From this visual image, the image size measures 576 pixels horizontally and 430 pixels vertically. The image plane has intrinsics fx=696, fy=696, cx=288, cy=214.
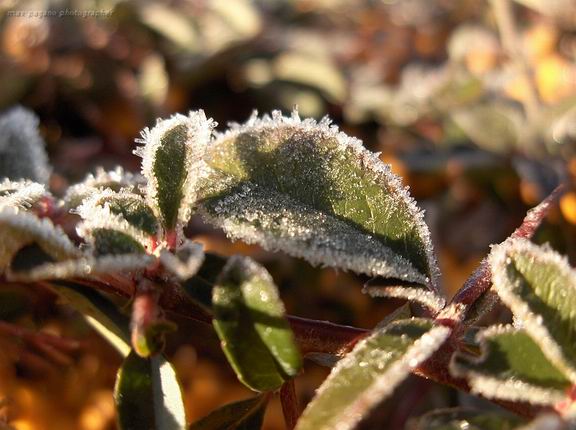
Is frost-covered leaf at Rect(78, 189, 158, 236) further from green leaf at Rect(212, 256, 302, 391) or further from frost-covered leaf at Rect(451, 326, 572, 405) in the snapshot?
frost-covered leaf at Rect(451, 326, 572, 405)

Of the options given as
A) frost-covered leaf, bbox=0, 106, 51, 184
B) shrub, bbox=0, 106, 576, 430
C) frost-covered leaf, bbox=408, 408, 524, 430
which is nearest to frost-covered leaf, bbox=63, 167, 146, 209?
shrub, bbox=0, 106, 576, 430

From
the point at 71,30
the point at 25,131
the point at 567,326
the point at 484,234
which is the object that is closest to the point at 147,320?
the point at 567,326

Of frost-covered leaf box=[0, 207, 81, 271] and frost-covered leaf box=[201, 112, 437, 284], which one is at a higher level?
frost-covered leaf box=[201, 112, 437, 284]

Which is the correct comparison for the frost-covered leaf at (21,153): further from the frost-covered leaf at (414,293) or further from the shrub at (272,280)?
the frost-covered leaf at (414,293)

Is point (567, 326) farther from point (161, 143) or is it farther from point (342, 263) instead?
point (161, 143)

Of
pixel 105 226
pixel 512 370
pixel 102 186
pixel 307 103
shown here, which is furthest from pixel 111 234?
pixel 307 103

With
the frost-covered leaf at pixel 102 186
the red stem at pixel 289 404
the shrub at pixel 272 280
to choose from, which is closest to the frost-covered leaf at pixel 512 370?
the shrub at pixel 272 280

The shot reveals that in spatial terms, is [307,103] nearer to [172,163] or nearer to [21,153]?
[21,153]
